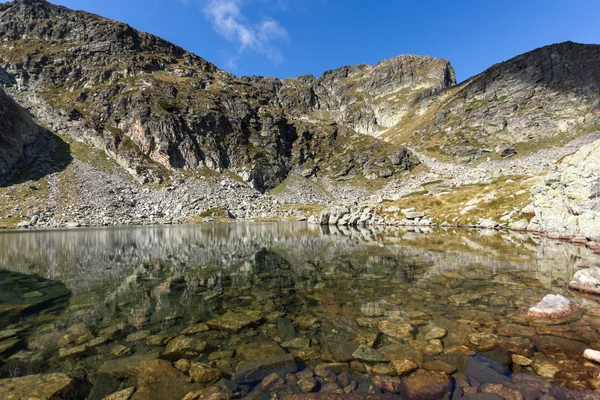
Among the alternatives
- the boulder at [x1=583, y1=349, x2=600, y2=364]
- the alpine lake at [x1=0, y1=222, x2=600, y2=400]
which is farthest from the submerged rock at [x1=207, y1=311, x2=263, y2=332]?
the boulder at [x1=583, y1=349, x2=600, y2=364]

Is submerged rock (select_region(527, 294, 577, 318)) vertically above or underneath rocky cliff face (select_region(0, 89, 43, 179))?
underneath

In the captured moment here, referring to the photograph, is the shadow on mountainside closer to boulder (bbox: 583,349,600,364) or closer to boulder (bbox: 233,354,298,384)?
boulder (bbox: 233,354,298,384)

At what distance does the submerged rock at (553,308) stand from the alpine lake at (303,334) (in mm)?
334

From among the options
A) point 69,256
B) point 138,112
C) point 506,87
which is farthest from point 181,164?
point 506,87

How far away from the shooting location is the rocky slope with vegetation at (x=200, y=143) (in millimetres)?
102625

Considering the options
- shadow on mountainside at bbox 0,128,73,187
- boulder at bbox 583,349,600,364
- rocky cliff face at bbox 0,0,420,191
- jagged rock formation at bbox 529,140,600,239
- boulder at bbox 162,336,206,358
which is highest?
rocky cliff face at bbox 0,0,420,191

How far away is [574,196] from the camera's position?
3033 cm

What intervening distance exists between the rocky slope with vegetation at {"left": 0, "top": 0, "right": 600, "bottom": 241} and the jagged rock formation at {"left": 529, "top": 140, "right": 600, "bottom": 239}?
2879 centimetres

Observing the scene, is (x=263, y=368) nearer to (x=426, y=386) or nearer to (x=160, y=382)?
(x=160, y=382)

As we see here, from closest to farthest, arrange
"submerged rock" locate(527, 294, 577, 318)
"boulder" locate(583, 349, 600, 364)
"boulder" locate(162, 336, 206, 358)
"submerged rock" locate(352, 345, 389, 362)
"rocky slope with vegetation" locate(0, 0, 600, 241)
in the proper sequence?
"boulder" locate(583, 349, 600, 364), "submerged rock" locate(352, 345, 389, 362), "boulder" locate(162, 336, 206, 358), "submerged rock" locate(527, 294, 577, 318), "rocky slope with vegetation" locate(0, 0, 600, 241)

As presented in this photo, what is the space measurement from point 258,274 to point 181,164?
137m

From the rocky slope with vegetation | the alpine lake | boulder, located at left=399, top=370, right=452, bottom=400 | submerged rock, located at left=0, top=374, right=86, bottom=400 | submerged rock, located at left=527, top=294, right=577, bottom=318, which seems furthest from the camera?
the rocky slope with vegetation

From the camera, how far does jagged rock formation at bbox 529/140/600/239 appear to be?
28.6m

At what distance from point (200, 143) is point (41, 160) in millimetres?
63833
